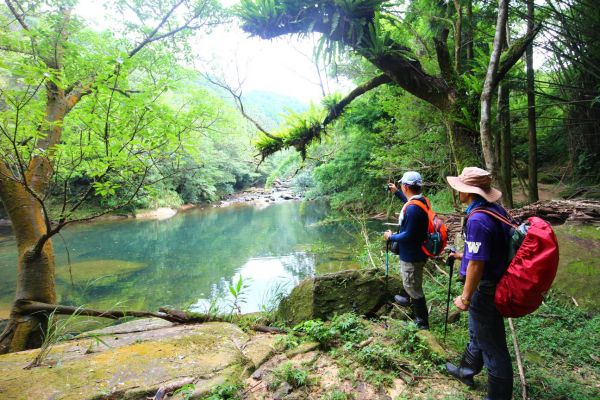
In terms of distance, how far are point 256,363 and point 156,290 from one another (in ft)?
24.4

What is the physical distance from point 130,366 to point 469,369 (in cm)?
271

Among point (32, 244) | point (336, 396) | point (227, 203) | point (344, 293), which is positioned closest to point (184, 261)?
point (32, 244)

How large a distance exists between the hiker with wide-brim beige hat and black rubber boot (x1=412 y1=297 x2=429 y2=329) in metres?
0.94

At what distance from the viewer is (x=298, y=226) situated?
1794 centimetres

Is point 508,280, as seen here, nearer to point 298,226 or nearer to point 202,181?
point 298,226

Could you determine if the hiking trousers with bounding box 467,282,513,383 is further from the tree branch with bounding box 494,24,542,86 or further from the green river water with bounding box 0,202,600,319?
the tree branch with bounding box 494,24,542,86

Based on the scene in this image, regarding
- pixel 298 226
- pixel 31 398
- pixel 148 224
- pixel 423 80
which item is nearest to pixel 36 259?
pixel 31 398

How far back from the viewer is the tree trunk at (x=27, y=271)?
4.03m

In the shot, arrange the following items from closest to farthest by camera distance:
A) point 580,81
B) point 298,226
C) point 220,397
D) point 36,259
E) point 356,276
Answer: point 220,397 < point 356,276 < point 36,259 < point 580,81 < point 298,226

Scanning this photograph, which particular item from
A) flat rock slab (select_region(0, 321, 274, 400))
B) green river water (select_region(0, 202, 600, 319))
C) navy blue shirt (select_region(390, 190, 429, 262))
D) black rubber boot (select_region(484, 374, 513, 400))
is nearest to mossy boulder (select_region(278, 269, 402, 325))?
flat rock slab (select_region(0, 321, 274, 400))

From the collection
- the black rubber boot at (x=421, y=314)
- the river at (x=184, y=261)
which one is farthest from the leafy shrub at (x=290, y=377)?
the river at (x=184, y=261)

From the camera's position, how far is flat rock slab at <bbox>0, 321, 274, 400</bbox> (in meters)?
2.22

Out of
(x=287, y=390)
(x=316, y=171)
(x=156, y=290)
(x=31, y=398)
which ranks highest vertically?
(x=316, y=171)

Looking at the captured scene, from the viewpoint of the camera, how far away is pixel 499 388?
1.97 meters
